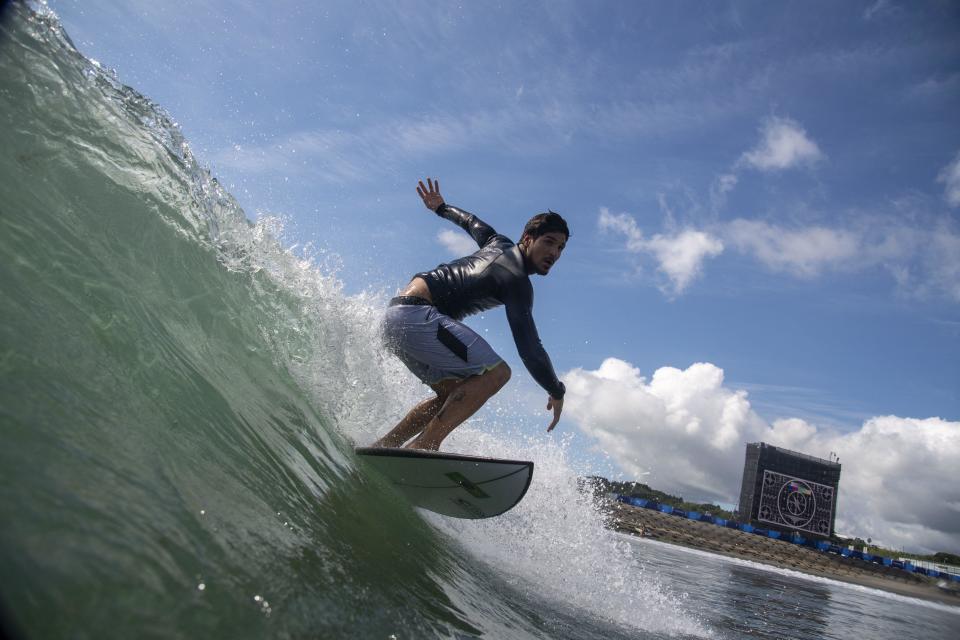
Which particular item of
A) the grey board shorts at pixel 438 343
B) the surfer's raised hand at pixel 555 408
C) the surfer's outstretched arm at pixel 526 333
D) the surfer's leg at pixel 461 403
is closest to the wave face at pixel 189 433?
the surfer's leg at pixel 461 403

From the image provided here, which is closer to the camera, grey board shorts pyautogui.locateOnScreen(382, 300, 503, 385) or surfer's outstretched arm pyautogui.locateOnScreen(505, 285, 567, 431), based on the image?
grey board shorts pyautogui.locateOnScreen(382, 300, 503, 385)

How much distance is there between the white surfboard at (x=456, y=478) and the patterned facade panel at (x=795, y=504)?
6327cm

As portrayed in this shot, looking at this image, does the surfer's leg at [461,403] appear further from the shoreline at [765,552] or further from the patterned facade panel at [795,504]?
the patterned facade panel at [795,504]

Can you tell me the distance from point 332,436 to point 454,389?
107 cm

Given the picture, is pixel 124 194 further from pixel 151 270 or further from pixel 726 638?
pixel 726 638

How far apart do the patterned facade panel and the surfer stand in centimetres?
6328

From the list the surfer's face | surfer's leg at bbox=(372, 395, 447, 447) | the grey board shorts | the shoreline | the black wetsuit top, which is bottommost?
the shoreline

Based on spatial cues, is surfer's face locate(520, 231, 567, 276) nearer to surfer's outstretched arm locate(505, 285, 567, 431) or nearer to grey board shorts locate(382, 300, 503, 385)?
surfer's outstretched arm locate(505, 285, 567, 431)

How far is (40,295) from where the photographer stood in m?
2.10

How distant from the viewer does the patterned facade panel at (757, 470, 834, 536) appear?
57.5 m

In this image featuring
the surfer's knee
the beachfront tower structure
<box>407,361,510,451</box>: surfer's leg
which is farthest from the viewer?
the beachfront tower structure

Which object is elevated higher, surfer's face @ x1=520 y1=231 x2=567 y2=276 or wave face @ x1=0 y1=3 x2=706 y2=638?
surfer's face @ x1=520 y1=231 x2=567 y2=276

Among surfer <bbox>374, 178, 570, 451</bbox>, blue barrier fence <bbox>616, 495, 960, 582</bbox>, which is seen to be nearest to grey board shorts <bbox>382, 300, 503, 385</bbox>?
surfer <bbox>374, 178, 570, 451</bbox>

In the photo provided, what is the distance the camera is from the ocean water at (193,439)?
130 cm
